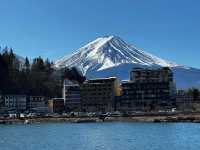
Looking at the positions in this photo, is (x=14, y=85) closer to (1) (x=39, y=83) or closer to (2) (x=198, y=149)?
(1) (x=39, y=83)

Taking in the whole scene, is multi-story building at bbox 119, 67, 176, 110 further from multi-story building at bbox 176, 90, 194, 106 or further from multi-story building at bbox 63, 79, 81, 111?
multi-story building at bbox 63, 79, 81, 111

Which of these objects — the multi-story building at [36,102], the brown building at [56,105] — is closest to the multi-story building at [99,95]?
the brown building at [56,105]

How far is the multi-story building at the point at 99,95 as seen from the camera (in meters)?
157

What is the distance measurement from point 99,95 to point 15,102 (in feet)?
75.2

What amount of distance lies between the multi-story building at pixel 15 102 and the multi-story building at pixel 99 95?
1599 centimetres

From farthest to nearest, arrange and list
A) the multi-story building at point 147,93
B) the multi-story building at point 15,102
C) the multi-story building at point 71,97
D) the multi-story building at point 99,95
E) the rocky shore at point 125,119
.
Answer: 1. the multi-story building at point 71,97
2. the multi-story building at point 99,95
3. the multi-story building at point 147,93
4. the multi-story building at point 15,102
5. the rocky shore at point 125,119

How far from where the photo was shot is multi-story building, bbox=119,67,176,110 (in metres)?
156

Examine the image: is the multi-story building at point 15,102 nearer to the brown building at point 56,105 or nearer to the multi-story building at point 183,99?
the brown building at point 56,105

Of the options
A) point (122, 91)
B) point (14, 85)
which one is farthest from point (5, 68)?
point (122, 91)

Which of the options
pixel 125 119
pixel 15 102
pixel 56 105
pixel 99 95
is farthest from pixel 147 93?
pixel 125 119

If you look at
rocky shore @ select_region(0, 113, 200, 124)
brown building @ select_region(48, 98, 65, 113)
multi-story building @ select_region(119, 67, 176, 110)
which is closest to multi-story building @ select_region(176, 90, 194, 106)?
multi-story building @ select_region(119, 67, 176, 110)

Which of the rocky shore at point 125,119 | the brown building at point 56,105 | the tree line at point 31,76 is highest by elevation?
the tree line at point 31,76

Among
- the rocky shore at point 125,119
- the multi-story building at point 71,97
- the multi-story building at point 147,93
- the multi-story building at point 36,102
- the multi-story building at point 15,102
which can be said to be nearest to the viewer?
the rocky shore at point 125,119

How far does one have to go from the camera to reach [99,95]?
520 feet
